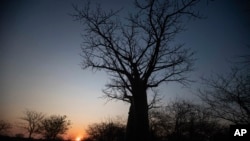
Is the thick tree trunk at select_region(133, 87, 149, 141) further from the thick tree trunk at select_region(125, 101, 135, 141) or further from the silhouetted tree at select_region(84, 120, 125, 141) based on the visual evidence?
the silhouetted tree at select_region(84, 120, 125, 141)

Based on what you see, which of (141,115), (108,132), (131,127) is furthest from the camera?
(108,132)

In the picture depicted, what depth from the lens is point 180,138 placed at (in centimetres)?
3050

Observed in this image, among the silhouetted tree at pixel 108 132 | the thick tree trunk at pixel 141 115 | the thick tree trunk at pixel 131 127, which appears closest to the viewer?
the thick tree trunk at pixel 141 115

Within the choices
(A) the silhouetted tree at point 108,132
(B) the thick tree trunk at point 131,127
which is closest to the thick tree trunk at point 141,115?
(B) the thick tree trunk at point 131,127

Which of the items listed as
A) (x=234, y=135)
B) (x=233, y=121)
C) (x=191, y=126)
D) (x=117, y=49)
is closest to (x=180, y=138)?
(x=191, y=126)

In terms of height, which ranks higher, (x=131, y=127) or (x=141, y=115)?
(x=141, y=115)

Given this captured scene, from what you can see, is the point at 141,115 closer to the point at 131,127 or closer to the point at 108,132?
the point at 131,127

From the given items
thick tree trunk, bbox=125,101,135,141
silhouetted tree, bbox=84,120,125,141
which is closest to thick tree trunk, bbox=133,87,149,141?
thick tree trunk, bbox=125,101,135,141

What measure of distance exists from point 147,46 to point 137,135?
11.2 feet

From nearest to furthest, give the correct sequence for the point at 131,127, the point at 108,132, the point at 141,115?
the point at 141,115 < the point at 131,127 < the point at 108,132

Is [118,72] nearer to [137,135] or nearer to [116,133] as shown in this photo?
[137,135]

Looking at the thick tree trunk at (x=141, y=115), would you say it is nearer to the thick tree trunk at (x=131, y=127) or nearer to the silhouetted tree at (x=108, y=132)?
the thick tree trunk at (x=131, y=127)

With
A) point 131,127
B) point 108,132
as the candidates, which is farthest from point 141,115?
point 108,132

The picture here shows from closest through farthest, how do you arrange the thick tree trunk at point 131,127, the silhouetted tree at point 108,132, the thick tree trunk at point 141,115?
the thick tree trunk at point 141,115, the thick tree trunk at point 131,127, the silhouetted tree at point 108,132
